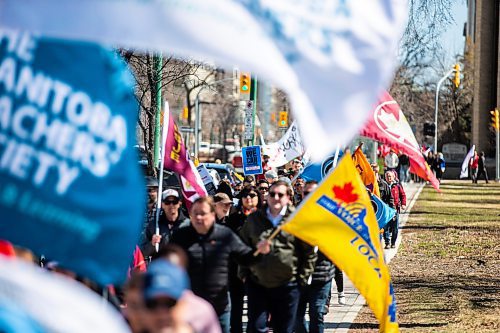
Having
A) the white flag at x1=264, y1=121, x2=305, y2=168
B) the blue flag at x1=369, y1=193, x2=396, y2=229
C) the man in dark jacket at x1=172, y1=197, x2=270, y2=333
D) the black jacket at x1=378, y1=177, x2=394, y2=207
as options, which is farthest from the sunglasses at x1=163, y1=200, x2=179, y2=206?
the white flag at x1=264, y1=121, x2=305, y2=168

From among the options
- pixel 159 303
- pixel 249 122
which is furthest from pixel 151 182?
pixel 249 122

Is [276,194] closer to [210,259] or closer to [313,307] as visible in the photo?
[210,259]

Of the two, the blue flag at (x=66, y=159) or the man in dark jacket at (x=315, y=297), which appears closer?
the blue flag at (x=66, y=159)

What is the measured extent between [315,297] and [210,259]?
199cm

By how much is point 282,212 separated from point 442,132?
329ft

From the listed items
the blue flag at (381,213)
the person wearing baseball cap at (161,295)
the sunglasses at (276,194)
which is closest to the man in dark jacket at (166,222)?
the sunglasses at (276,194)

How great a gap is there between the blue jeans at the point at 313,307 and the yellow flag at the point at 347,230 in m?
1.36

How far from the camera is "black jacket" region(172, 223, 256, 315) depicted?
980cm

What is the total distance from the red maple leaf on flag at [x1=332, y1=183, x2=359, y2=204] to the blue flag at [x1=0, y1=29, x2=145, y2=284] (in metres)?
Answer: 4.85

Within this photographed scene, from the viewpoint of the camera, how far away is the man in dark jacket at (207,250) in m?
9.79

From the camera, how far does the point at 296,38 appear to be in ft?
17.8

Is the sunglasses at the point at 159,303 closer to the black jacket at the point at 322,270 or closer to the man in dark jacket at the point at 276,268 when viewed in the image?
the man in dark jacket at the point at 276,268

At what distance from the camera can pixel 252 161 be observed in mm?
23062

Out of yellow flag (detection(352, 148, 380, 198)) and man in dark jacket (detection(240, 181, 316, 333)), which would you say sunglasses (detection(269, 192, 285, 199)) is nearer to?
man in dark jacket (detection(240, 181, 316, 333))
